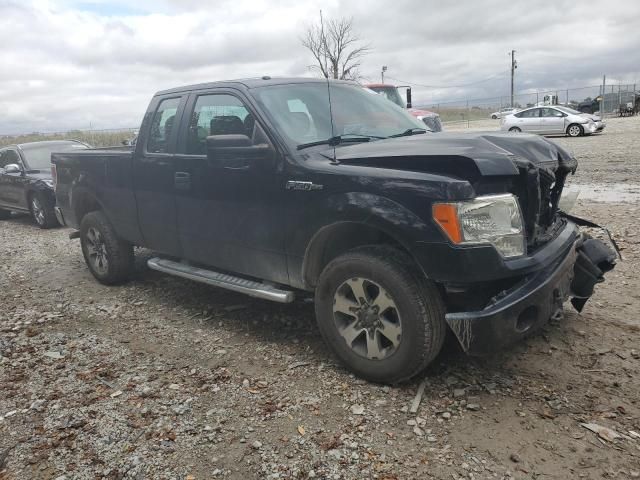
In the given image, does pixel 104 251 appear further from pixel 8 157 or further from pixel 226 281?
pixel 8 157

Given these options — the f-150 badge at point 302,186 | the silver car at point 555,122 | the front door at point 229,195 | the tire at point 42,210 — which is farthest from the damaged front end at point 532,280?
the silver car at point 555,122

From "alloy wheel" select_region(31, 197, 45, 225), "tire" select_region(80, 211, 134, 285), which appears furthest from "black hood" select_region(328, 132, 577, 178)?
"alloy wheel" select_region(31, 197, 45, 225)

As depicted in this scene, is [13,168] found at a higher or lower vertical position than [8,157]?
lower

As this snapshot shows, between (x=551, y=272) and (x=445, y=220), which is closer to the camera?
(x=445, y=220)

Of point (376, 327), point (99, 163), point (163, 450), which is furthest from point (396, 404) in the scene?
point (99, 163)

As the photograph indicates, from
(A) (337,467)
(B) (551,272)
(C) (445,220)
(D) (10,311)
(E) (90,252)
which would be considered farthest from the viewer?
(E) (90,252)

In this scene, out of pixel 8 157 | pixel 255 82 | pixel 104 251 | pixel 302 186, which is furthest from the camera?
pixel 8 157

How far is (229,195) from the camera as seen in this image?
4031 mm

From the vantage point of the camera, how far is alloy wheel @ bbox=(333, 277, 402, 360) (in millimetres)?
3209

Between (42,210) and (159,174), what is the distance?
21.4 ft

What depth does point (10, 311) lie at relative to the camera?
212 inches

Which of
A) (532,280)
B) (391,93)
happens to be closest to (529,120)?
(391,93)

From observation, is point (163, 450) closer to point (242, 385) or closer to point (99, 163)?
point (242, 385)

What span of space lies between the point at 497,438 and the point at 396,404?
0.61 metres
